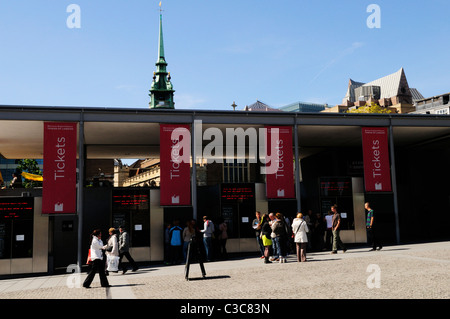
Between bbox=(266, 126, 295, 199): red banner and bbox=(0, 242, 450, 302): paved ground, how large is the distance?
16.1ft

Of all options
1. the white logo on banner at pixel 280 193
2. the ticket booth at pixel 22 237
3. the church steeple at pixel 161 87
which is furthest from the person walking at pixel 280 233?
the church steeple at pixel 161 87

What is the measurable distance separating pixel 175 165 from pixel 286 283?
901 centimetres

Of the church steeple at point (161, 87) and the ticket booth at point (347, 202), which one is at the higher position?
the church steeple at point (161, 87)

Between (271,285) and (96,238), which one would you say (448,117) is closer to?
(271,285)

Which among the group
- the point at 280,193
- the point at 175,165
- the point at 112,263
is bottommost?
the point at 112,263

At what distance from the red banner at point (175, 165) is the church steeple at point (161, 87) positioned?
8618 centimetres

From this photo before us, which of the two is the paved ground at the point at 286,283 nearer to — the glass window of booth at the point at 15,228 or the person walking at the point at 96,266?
the person walking at the point at 96,266

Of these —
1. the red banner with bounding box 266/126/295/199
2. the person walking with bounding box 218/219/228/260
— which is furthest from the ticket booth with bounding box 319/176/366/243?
the person walking with bounding box 218/219/228/260

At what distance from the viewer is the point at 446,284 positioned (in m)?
9.91

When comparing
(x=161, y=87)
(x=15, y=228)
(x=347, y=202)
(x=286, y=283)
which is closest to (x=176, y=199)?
(x=15, y=228)

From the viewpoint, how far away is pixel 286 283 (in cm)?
1103

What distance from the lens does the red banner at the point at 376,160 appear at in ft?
67.7

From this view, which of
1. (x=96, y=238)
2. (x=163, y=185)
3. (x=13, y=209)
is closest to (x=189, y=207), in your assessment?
(x=163, y=185)

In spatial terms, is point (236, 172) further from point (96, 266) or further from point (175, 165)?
point (96, 266)
